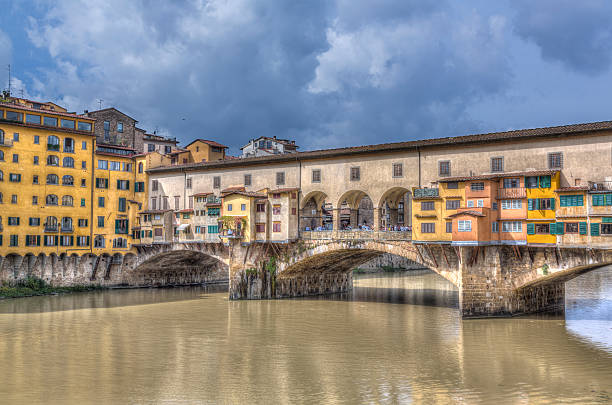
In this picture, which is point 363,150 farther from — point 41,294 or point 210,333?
point 41,294

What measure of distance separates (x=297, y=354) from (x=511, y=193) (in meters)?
19.3

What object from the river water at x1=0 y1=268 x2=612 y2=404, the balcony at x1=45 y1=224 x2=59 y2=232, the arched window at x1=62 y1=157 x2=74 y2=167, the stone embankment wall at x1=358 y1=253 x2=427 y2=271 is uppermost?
the arched window at x1=62 y1=157 x2=74 y2=167

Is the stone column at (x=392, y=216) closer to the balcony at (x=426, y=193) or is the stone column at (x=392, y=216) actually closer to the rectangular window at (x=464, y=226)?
the balcony at (x=426, y=193)

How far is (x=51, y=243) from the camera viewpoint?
2334 inches

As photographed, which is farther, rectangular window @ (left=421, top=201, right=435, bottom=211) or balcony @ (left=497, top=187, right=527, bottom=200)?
rectangular window @ (left=421, top=201, right=435, bottom=211)

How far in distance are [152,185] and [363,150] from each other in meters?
28.1

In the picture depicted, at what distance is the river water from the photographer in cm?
2464

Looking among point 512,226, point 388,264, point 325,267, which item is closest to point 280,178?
point 325,267

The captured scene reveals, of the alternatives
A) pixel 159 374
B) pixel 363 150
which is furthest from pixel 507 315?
pixel 159 374

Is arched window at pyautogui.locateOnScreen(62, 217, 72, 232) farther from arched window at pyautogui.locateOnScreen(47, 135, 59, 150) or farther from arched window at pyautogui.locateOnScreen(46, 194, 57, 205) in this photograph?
arched window at pyautogui.locateOnScreen(47, 135, 59, 150)

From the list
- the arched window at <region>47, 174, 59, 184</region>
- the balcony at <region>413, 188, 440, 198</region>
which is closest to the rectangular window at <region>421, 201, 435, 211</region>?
the balcony at <region>413, 188, 440, 198</region>

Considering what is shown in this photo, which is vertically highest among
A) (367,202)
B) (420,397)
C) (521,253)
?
(367,202)

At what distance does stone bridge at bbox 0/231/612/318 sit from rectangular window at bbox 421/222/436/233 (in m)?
1.38

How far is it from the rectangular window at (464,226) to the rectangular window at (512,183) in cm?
383
